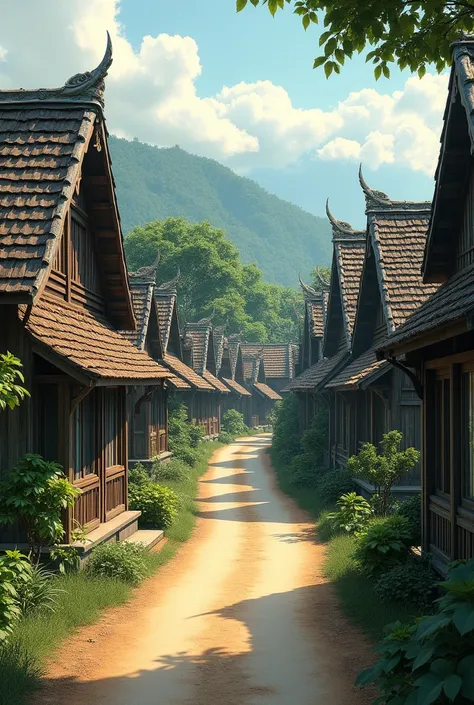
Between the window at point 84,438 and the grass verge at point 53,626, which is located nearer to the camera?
the grass verge at point 53,626

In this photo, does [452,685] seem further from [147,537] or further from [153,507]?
[153,507]

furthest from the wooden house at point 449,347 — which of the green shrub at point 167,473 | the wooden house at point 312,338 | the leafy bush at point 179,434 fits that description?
the wooden house at point 312,338

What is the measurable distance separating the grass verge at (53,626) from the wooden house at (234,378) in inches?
1555

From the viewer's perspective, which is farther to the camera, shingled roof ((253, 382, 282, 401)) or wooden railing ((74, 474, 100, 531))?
shingled roof ((253, 382, 282, 401))

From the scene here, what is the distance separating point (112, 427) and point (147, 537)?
2176 mm

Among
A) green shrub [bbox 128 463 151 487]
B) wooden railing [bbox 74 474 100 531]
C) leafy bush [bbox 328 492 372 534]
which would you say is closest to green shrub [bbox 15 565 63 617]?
wooden railing [bbox 74 474 100 531]

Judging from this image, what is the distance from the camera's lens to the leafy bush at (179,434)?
28812 mm

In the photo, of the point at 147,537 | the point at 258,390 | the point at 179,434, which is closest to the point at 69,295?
the point at 147,537

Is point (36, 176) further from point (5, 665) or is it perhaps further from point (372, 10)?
point (5, 665)

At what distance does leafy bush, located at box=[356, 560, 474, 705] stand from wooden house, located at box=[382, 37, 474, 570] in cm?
320

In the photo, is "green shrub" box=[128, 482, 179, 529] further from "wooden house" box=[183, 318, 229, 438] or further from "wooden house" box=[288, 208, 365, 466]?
"wooden house" box=[183, 318, 229, 438]

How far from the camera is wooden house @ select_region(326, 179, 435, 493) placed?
1694cm

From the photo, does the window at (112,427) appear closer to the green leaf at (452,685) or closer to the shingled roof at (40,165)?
the shingled roof at (40,165)

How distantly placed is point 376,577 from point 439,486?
1.55 metres
